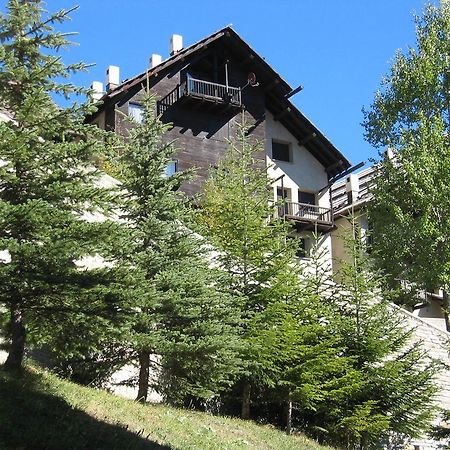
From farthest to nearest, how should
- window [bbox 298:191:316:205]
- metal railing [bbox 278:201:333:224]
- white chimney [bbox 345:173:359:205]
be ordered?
white chimney [bbox 345:173:359:205]
window [bbox 298:191:316:205]
metal railing [bbox 278:201:333:224]

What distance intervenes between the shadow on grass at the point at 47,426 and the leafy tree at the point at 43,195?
3.45 feet

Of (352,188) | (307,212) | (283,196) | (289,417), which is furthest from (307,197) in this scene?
(289,417)

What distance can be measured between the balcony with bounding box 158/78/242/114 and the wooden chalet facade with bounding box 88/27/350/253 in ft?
0.14

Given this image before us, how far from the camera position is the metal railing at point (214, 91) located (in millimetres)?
32312

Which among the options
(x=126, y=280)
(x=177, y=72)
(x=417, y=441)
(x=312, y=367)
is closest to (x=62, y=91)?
(x=126, y=280)

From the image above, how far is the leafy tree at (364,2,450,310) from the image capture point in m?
26.5

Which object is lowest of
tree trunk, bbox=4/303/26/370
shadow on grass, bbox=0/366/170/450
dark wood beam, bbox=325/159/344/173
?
shadow on grass, bbox=0/366/170/450

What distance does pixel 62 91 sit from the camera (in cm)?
1180

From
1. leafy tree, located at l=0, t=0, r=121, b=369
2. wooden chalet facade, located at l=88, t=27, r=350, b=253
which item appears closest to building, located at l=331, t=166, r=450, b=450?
wooden chalet facade, located at l=88, t=27, r=350, b=253

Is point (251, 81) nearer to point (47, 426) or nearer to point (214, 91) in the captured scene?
point (214, 91)

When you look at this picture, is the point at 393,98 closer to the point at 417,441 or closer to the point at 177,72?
the point at 177,72

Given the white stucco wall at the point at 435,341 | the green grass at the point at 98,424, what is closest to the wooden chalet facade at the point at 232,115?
the white stucco wall at the point at 435,341

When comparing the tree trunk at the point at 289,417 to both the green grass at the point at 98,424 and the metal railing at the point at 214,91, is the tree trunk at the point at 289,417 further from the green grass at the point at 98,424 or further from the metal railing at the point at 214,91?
the metal railing at the point at 214,91

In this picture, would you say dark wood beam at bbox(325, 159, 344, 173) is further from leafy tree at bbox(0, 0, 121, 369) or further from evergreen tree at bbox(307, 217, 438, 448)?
leafy tree at bbox(0, 0, 121, 369)
